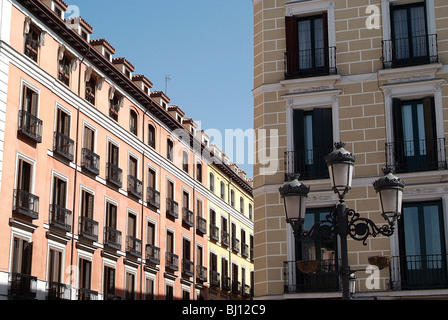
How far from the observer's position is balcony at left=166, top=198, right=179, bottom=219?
4168 centimetres

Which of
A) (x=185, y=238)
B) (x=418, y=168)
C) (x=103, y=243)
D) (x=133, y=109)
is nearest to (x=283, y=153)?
(x=418, y=168)

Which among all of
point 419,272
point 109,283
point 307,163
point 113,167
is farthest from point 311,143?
point 109,283

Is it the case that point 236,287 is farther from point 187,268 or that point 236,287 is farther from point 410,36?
point 410,36

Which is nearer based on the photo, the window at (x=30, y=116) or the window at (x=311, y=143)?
the window at (x=311, y=143)

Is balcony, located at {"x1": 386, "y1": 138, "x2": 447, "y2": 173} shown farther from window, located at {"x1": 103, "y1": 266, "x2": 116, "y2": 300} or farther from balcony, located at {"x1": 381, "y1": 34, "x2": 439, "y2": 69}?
window, located at {"x1": 103, "y1": 266, "x2": 116, "y2": 300}

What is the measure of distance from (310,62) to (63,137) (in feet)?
43.9

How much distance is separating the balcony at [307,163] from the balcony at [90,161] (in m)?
14.0

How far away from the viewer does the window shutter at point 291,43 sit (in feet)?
72.1

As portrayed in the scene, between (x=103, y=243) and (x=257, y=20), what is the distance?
15280mm

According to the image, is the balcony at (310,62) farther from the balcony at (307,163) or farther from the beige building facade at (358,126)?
the balcony at (307,163)

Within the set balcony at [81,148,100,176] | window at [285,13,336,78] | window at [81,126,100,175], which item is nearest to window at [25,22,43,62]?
window at [81,126,100,175]

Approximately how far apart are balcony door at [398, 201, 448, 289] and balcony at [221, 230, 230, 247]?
30.3m

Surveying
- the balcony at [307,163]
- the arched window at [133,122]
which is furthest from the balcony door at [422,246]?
the arched window at [133,122]

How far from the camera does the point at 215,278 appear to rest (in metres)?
47.2
